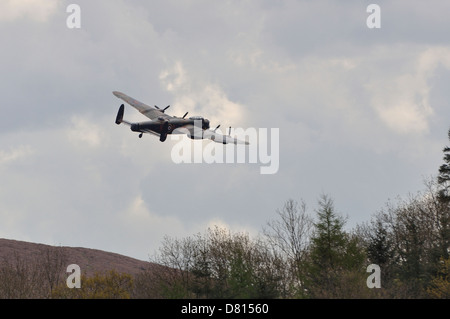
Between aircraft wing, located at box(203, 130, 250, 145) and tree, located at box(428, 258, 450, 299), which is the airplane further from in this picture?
tree, located at box(428, 258, 450, 299)

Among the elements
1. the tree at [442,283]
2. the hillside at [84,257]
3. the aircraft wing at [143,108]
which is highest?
the aircraft wing at [143,108]

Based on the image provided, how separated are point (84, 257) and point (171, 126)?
63.6m

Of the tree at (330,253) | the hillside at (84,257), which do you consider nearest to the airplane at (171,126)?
the tree at (330,253)

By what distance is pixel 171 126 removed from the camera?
7231 centimetres

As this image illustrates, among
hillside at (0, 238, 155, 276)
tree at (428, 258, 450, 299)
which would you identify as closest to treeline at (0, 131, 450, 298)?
tree at (428, 258, 450, 299)

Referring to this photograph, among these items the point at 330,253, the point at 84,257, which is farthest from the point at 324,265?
the point at 84,257

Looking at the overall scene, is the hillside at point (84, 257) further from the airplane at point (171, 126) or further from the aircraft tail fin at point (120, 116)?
the aircraft tail fin at point (120, 116)

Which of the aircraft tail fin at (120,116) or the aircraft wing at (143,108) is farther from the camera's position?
the aircraft wing at (143,108)

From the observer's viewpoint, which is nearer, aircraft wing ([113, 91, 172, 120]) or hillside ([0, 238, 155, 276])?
aircraft wing ([113, 91, 172, 120])

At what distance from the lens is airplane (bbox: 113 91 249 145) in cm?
6994

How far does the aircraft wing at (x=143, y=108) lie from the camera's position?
7925cm

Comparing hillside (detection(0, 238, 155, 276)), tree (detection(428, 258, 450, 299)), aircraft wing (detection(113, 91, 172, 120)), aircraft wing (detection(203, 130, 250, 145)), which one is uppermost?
aircraft wing (detection(113, 91, 172, 120))

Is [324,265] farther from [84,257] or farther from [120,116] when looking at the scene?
[84,257]

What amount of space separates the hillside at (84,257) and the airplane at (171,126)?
5010cm
